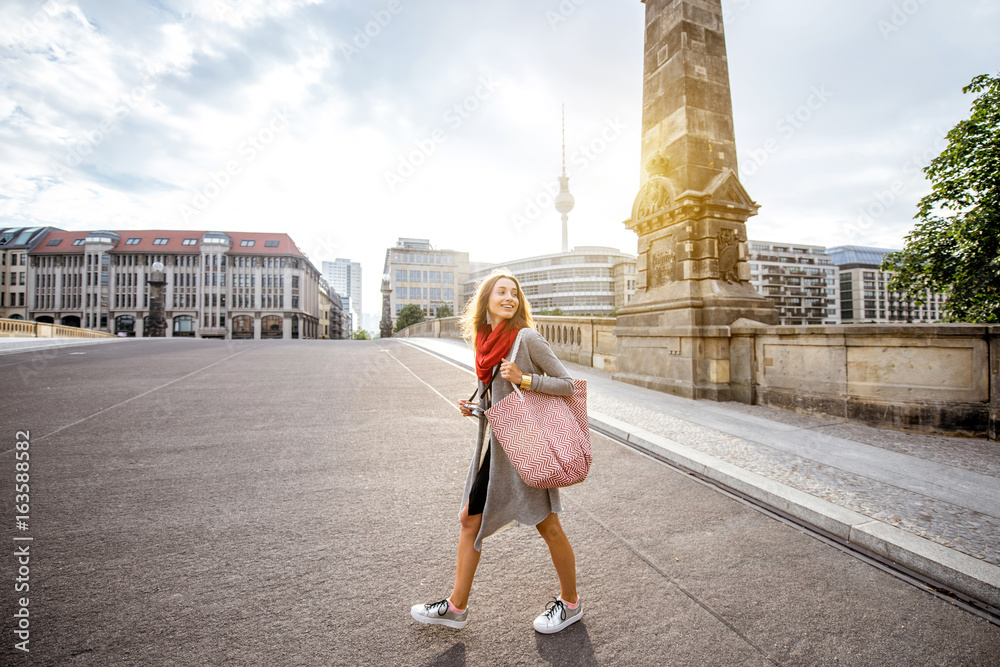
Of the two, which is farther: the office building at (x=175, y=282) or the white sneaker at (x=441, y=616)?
the office building at (x=175, y=282)

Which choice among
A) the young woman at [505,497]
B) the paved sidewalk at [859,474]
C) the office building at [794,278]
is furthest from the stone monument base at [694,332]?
the office building at [794,278]

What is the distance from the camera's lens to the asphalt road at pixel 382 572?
6.53ft

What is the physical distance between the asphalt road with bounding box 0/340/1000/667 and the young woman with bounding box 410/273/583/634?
0.10 metres

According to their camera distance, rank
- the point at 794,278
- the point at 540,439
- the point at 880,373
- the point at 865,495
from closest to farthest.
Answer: the point at 540,439
the point at 865,495
the point at 880,373
the point at 794,278

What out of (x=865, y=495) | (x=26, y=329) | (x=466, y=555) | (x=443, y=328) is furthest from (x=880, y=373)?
(x=26, y=329)

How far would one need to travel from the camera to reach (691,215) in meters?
8.59

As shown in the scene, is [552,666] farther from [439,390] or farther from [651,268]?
[651,268]

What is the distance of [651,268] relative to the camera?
9.77m

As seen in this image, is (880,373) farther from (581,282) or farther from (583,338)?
(581,282)

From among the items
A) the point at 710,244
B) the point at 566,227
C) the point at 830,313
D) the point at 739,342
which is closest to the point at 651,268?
the point at 710,244

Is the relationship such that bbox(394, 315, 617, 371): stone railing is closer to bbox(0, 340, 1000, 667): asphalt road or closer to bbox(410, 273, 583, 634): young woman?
bbox(0, 340, 1000, 667): asphalt road

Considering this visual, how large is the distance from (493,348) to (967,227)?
42.7ft

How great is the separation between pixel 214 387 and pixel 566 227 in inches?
6011

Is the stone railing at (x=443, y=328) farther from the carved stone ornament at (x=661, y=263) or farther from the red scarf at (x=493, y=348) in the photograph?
the red scarf at (x=493, y=348)
